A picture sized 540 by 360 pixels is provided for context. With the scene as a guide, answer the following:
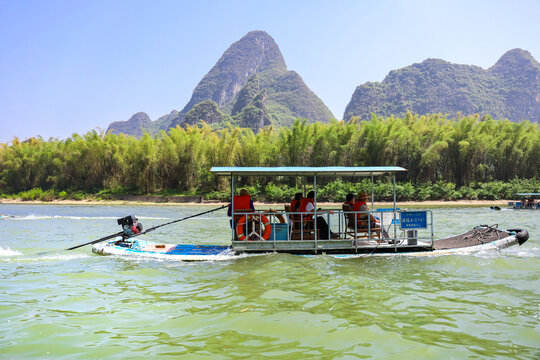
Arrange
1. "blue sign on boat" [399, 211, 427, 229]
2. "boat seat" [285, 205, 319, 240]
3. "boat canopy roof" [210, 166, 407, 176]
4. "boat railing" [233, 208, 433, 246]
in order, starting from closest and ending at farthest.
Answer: "boat canopy roof" [210, 166, 407, 176] < "blue sign on boat" [399, 211, 427, 229] < "boat railing" [233, 208, 433, 246] < "boat seat" [285, 205, 319, 240]

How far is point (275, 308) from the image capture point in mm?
5918

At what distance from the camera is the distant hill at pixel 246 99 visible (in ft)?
378

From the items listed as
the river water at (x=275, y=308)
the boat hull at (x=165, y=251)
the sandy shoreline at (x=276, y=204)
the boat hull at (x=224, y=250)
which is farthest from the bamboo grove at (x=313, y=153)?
the river water at (x=275, y=308)

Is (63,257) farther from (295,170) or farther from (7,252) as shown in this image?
(295,170)

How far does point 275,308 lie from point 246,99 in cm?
12653

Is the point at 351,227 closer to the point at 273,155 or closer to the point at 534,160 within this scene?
the point at 273,155

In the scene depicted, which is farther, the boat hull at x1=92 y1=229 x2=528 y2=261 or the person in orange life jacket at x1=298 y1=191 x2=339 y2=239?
Result: the person in orange life jacket at x1=298 y1=191 x2=339 y2=239

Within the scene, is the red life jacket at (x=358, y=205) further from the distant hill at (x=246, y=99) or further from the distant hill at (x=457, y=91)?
the distant hill at (x=457, y=91)

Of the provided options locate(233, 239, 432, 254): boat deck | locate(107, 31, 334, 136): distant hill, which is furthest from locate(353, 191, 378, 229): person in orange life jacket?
locate(107, 31, 334, 136): distant hill

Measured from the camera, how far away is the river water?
14.8ft

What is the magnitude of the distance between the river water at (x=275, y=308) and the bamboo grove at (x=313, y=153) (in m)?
26.6

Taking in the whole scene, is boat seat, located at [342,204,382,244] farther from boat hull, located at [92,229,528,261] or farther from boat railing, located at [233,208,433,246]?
boat hull, located at [92,229,528,261]

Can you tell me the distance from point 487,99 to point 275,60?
10209cm

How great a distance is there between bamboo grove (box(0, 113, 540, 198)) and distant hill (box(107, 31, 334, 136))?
175 ft
